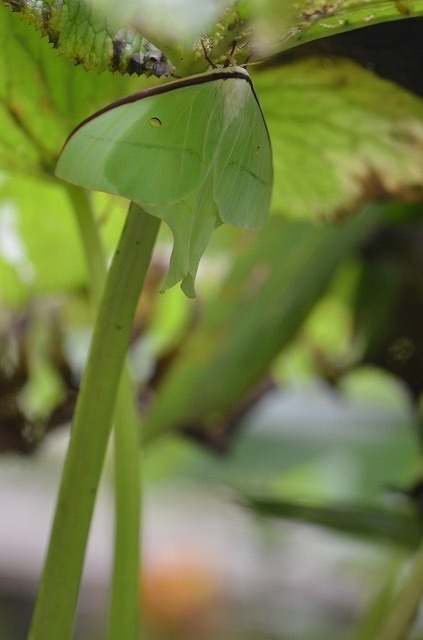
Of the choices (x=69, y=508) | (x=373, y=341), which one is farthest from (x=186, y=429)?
(x=69, y=508)

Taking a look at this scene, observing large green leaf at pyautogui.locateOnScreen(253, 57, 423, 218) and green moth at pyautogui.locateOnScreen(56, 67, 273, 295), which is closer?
green moth at pyautogui.locateOnScreen(56, 67, 273, 295)

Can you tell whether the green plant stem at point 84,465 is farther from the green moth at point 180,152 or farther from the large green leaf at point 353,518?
the large green leaf at point 353,518

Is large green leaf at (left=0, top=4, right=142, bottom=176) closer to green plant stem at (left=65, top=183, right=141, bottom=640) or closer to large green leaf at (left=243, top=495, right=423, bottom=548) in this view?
green plant stem at (left=65, top=183, right=141, bottom=640)

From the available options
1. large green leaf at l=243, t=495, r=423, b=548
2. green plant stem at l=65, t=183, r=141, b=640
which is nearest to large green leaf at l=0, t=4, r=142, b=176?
green plant stem at l=65, t=183, r=141, b=640

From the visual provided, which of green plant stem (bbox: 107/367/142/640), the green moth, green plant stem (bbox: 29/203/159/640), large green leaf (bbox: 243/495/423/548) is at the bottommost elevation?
large green leaf (bbox: 243/495/423/548)

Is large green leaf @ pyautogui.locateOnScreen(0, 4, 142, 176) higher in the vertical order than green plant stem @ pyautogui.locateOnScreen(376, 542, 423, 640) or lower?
higher

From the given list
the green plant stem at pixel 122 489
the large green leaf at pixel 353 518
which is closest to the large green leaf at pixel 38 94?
the green plant stem at pixel 122 489

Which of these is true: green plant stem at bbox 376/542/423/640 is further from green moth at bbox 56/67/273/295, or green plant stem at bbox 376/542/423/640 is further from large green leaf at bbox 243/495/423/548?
green moth at bbox 56/67/273/295
